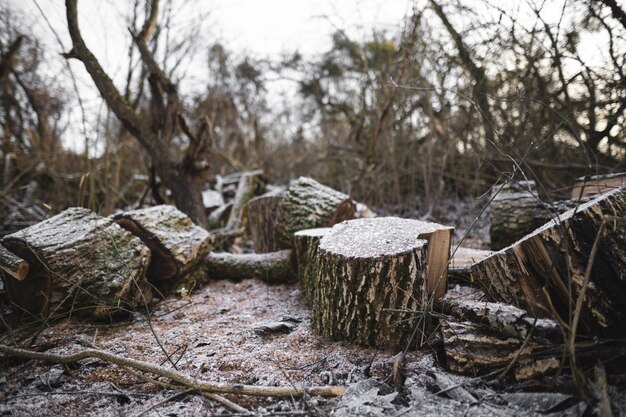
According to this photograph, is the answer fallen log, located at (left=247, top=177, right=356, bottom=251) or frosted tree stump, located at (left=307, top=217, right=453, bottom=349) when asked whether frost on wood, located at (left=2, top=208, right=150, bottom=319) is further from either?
fallen log, located at (left=247, top=177, right=356, bottom=251)

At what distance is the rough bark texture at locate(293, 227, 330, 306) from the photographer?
2.80 m

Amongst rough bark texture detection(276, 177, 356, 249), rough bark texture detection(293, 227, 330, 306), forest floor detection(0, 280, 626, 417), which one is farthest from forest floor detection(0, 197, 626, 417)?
rough bark texture detection(276, 177, 356, 249)

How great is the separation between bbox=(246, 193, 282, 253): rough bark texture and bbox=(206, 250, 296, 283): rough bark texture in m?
0.48

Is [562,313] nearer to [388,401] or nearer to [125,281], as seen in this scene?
[388,401]

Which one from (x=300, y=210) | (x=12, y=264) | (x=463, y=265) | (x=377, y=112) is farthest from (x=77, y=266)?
(x=377, y=112)

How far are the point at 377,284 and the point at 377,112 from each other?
5166 millimetres

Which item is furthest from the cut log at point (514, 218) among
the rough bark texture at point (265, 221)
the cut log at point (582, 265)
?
the rough bark texture at point (265, 221)

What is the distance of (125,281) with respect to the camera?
2686 mm

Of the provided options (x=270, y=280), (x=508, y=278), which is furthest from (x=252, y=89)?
(x=508, y=278)

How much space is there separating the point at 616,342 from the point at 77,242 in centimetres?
338

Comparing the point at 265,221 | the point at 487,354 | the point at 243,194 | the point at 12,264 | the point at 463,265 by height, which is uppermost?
the point at 243,194

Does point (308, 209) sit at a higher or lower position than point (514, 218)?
higher

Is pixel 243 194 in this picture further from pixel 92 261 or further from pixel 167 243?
pixel 92 261

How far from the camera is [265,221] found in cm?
442
